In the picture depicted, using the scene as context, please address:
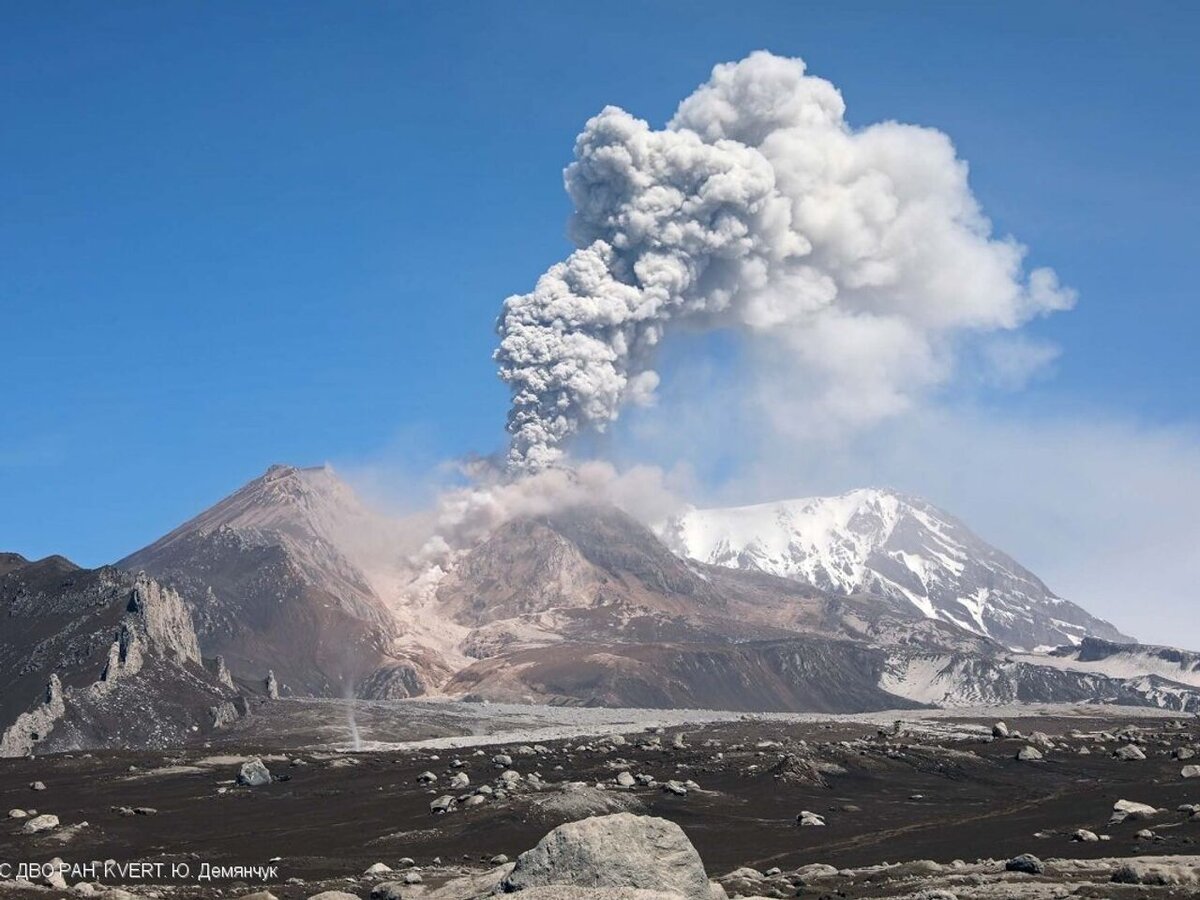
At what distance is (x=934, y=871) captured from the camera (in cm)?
8375

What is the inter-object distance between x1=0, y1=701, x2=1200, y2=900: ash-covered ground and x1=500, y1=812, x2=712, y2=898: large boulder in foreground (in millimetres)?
6190

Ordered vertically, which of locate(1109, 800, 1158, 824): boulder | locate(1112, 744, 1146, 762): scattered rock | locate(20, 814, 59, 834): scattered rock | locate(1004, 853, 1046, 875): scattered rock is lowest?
locate(20, 814, 59, 834): scattered rock

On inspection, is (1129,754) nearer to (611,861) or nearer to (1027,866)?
(1027,866)

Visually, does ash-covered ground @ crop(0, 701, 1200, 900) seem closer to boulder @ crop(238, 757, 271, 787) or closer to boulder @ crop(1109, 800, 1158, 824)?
boulder @ crop(1109, 800, 1158, 824)

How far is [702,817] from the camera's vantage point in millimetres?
131500

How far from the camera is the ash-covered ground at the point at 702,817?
8238 cm

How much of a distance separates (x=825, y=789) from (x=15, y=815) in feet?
281

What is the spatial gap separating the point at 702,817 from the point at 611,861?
240 feet

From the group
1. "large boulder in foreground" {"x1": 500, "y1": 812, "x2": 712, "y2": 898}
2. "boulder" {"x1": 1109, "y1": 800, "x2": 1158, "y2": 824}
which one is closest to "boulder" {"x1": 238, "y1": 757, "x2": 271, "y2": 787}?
"boulder" {"x1": 1109, "y1": 800, "x2": 1158, "y2": 824}

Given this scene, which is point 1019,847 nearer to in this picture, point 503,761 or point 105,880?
point 105,880

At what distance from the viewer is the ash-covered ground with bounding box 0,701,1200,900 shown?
82.4 m

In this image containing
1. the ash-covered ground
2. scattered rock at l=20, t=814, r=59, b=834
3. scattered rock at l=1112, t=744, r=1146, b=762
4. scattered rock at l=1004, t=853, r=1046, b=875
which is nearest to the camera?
scattered rock at l=1004, t=853, r=1046, b=875

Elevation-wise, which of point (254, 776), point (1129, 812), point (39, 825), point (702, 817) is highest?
point (1129, 812)

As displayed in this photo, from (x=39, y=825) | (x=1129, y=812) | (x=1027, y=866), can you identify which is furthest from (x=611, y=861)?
(x=39, y=825)
